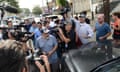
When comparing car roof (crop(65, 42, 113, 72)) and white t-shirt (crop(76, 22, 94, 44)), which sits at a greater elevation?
car roof (crop(65, 42, 113, 72))

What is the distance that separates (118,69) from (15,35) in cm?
460

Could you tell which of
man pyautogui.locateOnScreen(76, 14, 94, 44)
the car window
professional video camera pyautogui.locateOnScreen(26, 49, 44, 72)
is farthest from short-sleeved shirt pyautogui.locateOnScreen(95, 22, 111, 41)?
the car window

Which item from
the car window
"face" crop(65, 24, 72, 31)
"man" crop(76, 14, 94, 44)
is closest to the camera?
the car window

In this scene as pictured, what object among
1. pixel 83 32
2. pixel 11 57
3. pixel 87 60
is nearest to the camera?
pixel 11 57

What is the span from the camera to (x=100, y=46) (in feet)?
14.6

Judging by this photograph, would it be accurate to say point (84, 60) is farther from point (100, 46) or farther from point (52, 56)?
point (52, 56)

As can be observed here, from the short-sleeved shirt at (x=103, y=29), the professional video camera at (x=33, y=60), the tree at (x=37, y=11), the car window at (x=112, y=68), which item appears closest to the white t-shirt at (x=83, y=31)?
the short-sleeved shirt at (x=103, y=29)

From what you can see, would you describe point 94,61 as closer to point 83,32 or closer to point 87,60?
point 87,60

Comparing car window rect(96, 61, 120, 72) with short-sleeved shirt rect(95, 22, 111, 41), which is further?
short-sleeved shirt rect(95, 22, 111, 41)

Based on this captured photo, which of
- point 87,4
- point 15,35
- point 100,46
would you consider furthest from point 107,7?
point 87,4

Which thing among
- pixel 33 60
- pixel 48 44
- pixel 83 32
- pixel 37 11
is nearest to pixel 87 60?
pixel 33 60

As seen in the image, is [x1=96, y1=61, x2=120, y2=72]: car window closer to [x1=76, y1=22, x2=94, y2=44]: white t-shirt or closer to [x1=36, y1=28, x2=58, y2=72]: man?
[x1=36, y1=28, x2=58, y2=72]: man

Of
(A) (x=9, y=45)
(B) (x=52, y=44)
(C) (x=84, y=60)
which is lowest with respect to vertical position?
(B) (x=52, y=44)

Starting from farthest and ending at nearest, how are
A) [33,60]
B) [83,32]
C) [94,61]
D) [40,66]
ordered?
[83,32] → [40,66] → [33,60] → [94,61]
